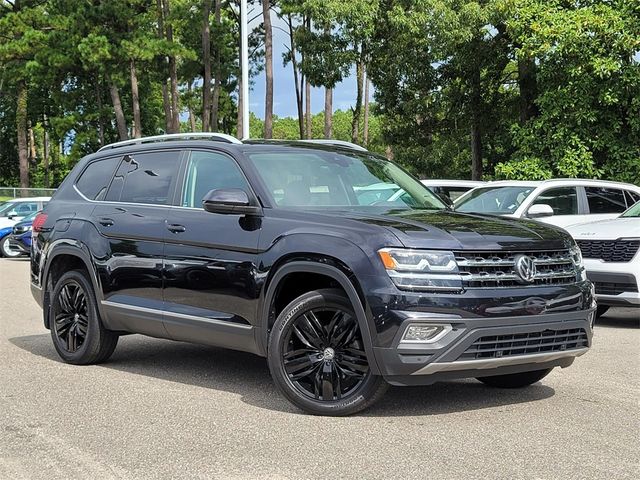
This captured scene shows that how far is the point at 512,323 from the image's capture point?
17.1 feet

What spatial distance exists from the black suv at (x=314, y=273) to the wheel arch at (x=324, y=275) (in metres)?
0.01

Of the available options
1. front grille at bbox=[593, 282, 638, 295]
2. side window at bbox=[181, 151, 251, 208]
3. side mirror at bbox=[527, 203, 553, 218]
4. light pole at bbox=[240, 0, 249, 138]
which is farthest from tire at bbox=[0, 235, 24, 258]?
side window at bbox=[181, 151, 251, 208]

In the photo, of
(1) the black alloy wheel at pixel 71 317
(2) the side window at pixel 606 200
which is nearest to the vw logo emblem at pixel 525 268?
(1) the black alloy wheel at pixel 71 317

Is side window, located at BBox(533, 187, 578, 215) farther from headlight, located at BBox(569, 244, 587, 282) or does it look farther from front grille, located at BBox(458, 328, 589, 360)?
front grille, located at BBox(458, 328, 589, 360)

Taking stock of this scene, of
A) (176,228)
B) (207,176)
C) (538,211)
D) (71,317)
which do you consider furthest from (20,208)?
(176,228)

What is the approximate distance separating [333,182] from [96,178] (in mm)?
2531

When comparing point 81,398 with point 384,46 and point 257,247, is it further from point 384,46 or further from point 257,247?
point 384,46

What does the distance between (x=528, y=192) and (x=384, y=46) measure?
1971 cm

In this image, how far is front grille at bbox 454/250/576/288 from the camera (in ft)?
16.9

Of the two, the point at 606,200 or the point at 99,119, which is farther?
the point at 99,119

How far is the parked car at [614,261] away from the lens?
965 cm

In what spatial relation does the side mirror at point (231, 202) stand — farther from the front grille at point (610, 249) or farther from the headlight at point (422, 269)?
the front grille at point (610, 249)

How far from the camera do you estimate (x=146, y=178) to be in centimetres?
722

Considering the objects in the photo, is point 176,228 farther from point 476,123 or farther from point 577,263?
point 476,123
